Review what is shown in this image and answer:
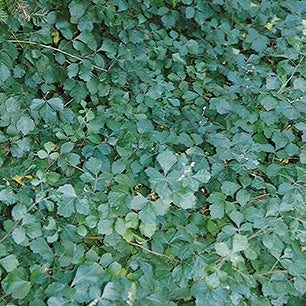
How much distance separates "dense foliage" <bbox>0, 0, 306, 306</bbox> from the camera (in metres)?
1.25

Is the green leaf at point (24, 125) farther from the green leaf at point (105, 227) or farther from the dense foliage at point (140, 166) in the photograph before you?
the green leaf at point (105, 227)

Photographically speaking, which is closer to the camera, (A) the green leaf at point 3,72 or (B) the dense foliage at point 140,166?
(B) the dense foliage at point 140,166

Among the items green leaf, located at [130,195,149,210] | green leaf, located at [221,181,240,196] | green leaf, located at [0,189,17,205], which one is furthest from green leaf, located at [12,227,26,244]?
green leaf, located at [221,181,240,196]

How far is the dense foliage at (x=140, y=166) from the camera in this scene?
4.10 feet

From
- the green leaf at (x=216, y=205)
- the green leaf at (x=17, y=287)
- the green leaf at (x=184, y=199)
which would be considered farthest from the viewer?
the green leaf at (x=216, y=205)

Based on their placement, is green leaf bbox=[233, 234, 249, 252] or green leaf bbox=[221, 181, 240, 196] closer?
green leaf bbox=[233, 234, 249, 252]

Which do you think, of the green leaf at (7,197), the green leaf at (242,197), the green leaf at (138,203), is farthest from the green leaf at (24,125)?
the green leaf at (242,197)

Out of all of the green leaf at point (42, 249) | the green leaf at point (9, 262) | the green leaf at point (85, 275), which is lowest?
the green leaf at point (9, 262)

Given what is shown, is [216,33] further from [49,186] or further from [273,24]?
[49,186]

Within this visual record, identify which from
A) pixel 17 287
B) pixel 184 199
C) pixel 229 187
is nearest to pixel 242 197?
pixel 229 187

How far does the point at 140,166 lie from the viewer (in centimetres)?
148

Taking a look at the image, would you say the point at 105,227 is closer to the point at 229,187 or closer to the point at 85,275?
the point at 85,275

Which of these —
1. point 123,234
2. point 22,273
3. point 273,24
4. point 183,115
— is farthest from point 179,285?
point 273,24

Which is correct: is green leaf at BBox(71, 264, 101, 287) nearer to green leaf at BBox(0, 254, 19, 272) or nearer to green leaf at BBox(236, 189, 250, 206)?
green leaf at BBox(0, 254, 19, 272)
